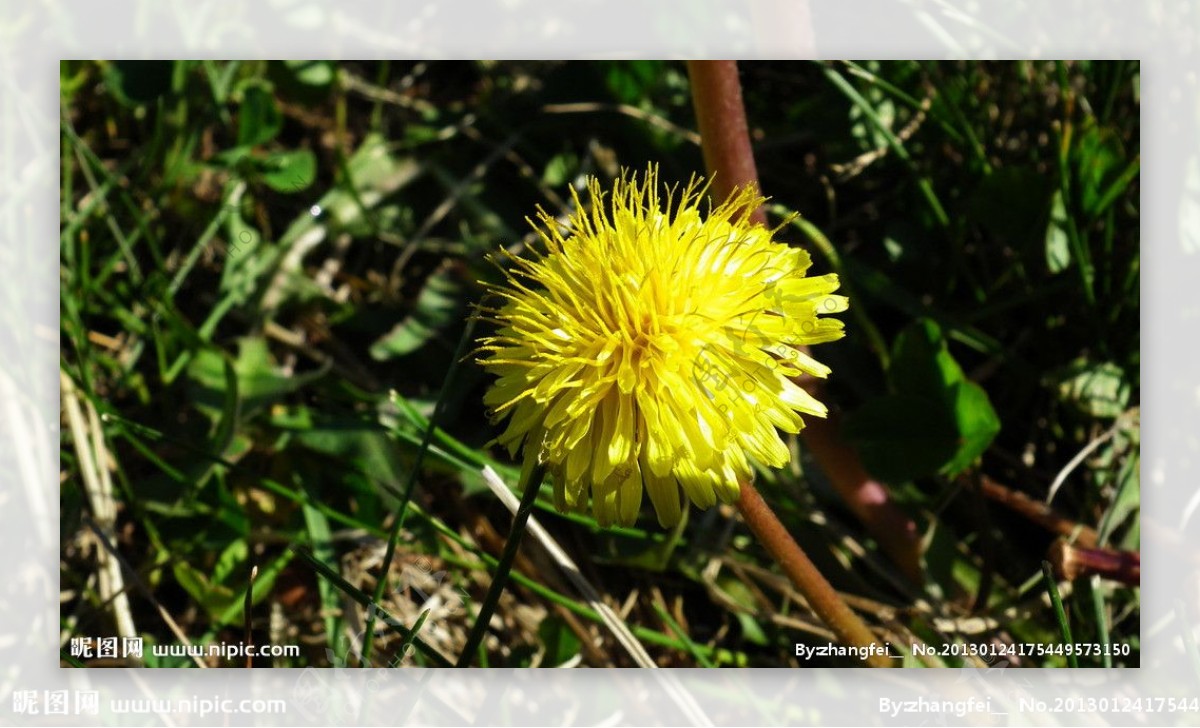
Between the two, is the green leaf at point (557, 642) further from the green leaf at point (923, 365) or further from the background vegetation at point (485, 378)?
the green leaf at point (923, 365)

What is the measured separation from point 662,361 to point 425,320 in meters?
0.51

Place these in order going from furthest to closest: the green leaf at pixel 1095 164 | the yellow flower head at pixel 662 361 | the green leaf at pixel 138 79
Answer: the green leaf at pixel 138 79 < the green leaf at pixel 1095 164 < the yellow flower head at pixel 662 361

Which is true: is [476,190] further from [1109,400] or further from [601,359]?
[1109,400]

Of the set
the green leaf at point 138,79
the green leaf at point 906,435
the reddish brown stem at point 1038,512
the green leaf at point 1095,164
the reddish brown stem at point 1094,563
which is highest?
the green leaf at point 138,79

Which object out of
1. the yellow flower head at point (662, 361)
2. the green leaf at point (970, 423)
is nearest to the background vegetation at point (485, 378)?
the green leaf at point (970, 423)

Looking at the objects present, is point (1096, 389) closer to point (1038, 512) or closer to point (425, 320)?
point (1038, 512)

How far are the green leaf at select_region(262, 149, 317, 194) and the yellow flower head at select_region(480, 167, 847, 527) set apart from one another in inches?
22.0

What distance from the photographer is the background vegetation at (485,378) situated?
105 centimetres

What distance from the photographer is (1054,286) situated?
3.60 ft

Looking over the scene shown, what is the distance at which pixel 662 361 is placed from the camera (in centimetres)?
74

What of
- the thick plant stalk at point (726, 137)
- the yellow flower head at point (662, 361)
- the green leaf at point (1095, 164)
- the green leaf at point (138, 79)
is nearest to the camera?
the yellow flower head at point (662, 361)

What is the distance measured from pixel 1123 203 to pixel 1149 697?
47 cm

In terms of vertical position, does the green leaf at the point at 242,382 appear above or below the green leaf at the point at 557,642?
above

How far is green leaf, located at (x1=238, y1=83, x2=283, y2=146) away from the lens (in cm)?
122
